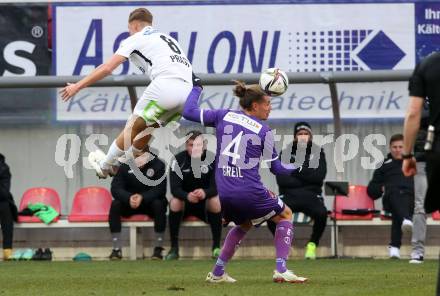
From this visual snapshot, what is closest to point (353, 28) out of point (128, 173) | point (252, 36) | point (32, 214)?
point (252, 36)

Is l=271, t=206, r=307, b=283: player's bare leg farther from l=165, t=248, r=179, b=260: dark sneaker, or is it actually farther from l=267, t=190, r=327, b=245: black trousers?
l=165, t=248, r=179, b=260: dark sneaker

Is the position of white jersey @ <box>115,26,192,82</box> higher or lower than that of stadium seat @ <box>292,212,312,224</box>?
higher

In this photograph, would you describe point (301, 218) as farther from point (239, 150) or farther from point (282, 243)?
point (239, 150)

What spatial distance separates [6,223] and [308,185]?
4006 millimetres

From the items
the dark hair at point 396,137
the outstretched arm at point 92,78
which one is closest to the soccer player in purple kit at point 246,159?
the outstretched arm at point 92,78

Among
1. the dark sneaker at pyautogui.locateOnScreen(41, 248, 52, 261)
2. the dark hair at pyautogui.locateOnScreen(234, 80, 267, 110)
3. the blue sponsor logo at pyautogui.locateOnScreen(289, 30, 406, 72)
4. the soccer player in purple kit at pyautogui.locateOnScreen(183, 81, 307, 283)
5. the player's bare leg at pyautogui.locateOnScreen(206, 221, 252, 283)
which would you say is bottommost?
the dark sneaker at pyautogui.locateOnScreen(41, 248, 52, 261)

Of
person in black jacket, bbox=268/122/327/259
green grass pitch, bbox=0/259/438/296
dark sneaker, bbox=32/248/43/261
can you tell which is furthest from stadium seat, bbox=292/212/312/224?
dark sneaker, bbox=32/248/43/261

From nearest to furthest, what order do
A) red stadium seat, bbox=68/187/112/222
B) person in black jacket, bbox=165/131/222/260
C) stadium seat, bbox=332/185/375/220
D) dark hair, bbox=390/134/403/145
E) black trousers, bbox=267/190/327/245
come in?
dark hair, bbox=390/134/403/145, black trousers, bbox=267/190/327/245, person in black jacket, bbox=165/131/222/260, stadium seat, bbox=332/185/375/220, red stadium seat, bbox=68/187/112/222

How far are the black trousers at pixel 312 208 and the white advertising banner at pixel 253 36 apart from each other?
82.5 inches

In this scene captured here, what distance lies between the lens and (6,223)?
1476 cm

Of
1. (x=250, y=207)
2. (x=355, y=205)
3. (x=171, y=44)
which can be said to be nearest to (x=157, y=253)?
(x=355, y=205)

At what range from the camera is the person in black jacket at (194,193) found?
1476 centimetres

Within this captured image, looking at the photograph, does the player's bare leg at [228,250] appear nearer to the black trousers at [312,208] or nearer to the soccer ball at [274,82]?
the soccer ball at [274,82]

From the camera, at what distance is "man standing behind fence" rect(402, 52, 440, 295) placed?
7121 millimetres
